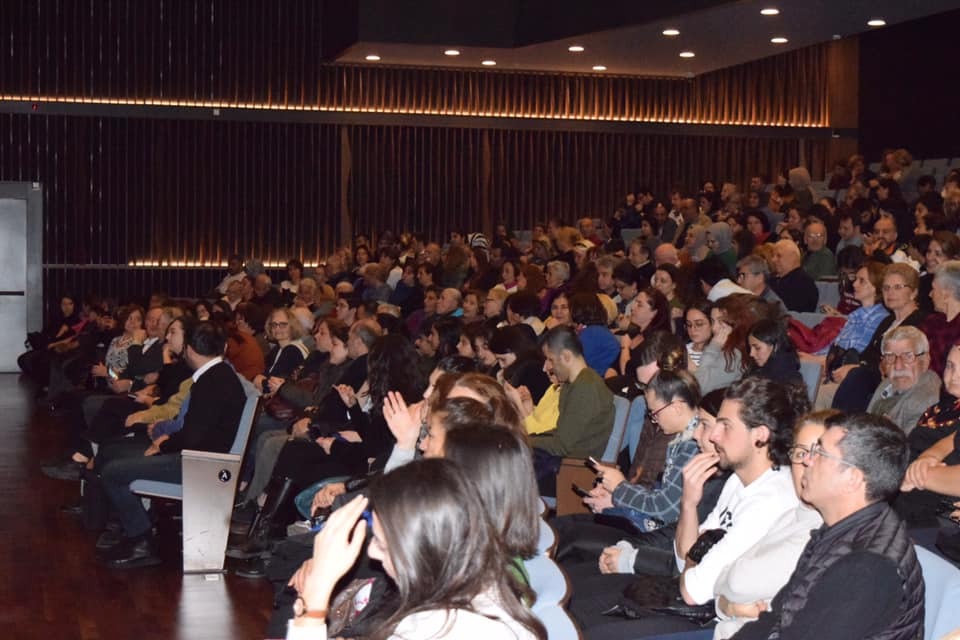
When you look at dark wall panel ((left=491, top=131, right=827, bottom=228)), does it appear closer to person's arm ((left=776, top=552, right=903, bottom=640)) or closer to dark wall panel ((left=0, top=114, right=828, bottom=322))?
dark wall panel ((left=0, top=114, right=828, bottom=322))

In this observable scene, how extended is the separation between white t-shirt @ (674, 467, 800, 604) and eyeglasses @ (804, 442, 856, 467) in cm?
58

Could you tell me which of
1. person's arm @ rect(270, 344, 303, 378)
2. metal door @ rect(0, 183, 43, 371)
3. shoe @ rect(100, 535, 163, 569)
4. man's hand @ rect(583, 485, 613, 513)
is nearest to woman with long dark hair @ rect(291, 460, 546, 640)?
man's hand @ rect(583, 485, 613, 513)

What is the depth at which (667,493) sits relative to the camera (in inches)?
183

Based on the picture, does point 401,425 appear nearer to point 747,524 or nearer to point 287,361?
point 747,524

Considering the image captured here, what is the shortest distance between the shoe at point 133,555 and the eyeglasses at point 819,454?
14.6 ft

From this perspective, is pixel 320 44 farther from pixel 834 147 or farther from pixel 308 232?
pixel 834 147

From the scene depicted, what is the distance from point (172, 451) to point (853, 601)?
464cm

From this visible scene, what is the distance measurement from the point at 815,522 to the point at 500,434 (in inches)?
44.5

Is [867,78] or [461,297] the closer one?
[461,297]

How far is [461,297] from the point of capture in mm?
11102

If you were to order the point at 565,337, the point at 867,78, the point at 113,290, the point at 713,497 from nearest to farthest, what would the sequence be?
the point at 713,497
the point at 565,337
the point at 113,290
the point at 867,78

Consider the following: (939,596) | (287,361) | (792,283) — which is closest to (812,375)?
(792,283)

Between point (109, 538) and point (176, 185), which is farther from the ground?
point (176, 185)

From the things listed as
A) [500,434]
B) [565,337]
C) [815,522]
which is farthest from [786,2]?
[500,434]
